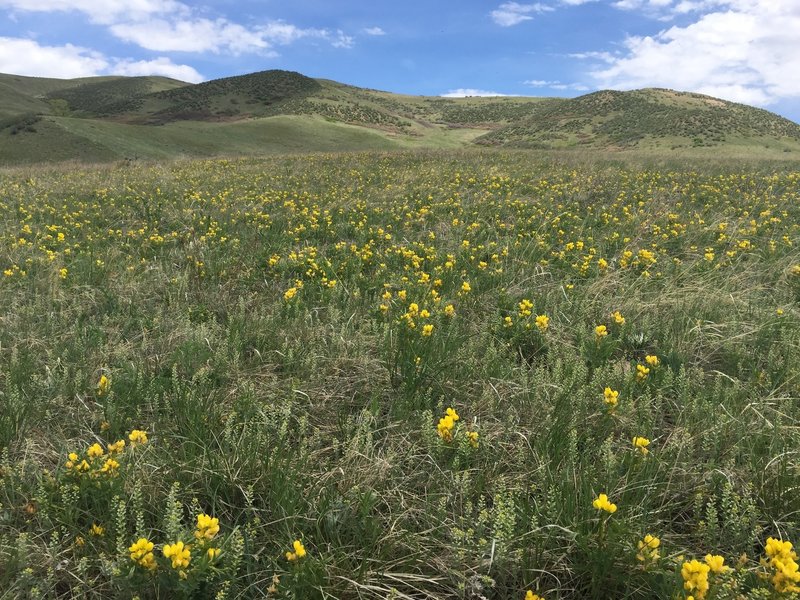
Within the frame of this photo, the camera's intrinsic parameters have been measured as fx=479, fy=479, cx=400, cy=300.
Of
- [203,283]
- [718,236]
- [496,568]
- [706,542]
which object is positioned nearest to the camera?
[496,568]

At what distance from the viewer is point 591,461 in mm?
2670

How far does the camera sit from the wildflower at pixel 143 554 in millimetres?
1868

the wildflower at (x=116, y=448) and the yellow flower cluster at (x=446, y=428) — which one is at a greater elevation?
the yellow flower cluster at (x=446, y=428)

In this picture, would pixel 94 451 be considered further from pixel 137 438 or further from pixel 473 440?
pixel 473 440

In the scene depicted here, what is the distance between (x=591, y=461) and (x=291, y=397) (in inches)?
74.7

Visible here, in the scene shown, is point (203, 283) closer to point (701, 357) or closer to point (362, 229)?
point (362, 229)

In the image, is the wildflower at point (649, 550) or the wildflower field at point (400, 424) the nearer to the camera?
the wildflower at point (649, 550)

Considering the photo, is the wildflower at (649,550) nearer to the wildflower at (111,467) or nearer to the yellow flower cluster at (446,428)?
the yellow flower cluster at (446,428)

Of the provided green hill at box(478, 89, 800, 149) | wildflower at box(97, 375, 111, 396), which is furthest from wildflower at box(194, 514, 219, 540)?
green hill at box(478, 89, 800, 149)

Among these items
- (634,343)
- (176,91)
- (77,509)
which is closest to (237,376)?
(77,509)

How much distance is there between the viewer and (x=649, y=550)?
6.37 ft

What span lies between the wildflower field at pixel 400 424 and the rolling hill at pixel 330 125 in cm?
2900

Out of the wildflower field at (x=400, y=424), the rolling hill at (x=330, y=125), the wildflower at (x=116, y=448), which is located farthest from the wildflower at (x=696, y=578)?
the rolling hill at (x=330, y=125)

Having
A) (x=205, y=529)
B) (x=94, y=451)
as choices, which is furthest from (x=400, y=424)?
(x=94, y=451)
